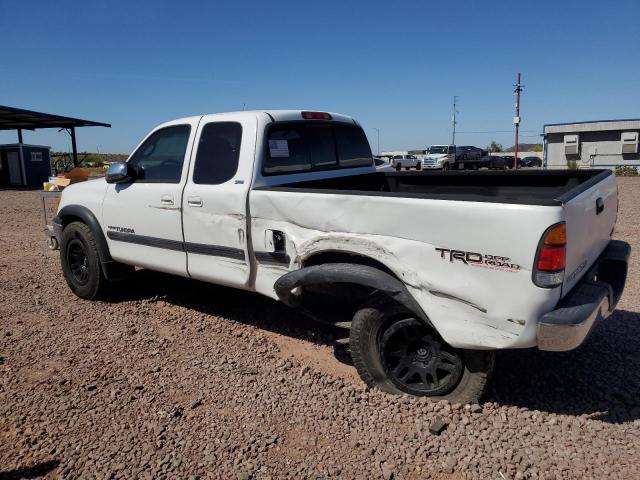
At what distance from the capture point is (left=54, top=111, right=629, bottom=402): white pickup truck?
269 cm

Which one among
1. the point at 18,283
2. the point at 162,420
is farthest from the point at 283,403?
the point at 18,283

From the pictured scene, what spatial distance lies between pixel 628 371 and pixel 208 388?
3.04 m

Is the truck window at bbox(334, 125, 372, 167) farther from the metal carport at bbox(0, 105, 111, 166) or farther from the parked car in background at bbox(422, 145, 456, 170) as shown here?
the parked car in background at bbox(422, 145, 456, 170)

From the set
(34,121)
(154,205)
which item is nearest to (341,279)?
(154,205)

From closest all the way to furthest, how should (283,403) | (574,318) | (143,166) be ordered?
1. (574,318)
2. (283,403)
3. (143,166)

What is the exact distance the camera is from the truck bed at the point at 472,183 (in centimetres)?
411

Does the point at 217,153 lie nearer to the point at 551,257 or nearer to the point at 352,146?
the point at 352,146

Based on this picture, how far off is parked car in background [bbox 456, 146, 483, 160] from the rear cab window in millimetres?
33026

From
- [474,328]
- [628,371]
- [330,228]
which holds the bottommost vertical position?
[628,371]

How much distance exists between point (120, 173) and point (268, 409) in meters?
2.75

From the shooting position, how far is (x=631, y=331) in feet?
14.7

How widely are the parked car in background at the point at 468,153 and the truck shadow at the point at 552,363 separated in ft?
110

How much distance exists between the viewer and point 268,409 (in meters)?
3.29

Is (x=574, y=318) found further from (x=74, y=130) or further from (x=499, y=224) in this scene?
(x=74, y=130)
